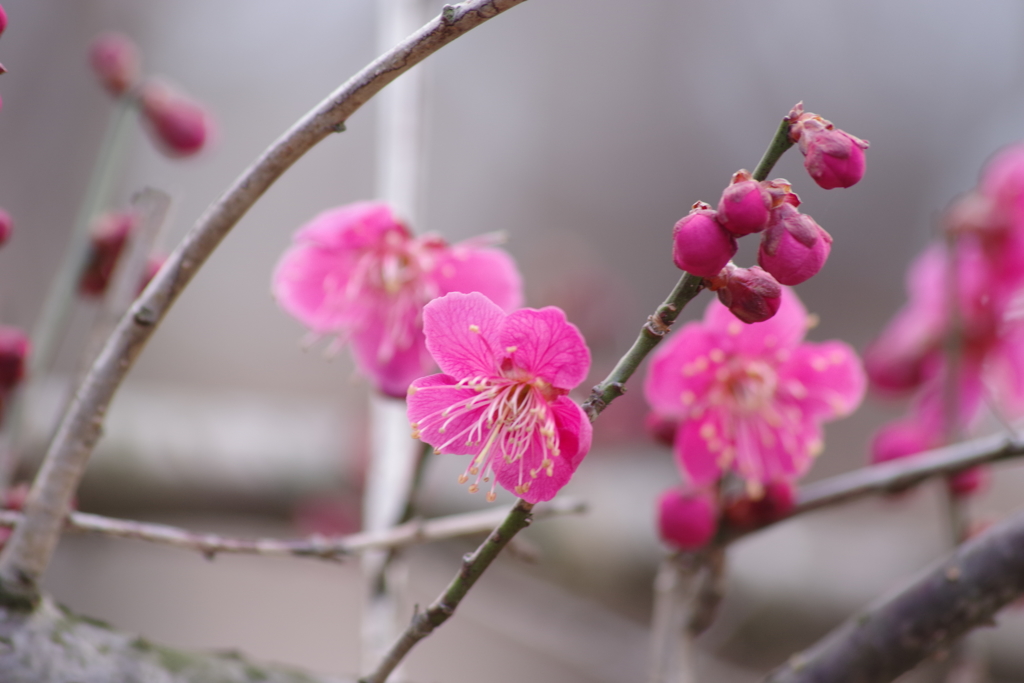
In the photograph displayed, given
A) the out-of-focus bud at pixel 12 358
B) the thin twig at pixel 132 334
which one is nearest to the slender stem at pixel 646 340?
the thin twig at pixel 132 334

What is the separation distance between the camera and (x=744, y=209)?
335 millimetres

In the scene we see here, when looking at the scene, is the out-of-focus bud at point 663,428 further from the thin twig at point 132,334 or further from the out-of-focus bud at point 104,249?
the out-of-focus bud at point 104,249

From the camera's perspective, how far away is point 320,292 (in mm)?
657

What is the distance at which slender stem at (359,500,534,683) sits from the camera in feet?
1.12

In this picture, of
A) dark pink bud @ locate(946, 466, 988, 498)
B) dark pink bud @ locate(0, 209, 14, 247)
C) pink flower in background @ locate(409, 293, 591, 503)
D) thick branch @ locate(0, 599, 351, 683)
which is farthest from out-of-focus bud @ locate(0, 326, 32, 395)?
dark pink bud @ locate(946, 466, 988, 498)

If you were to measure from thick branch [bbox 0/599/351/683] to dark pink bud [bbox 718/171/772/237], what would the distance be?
0.35 m

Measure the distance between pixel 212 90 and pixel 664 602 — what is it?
10.6 feet

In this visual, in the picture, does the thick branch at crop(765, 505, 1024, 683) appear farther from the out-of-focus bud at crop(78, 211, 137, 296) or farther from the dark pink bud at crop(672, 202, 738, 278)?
the out-of-focus bud at crop(78, 211, 137, 296)

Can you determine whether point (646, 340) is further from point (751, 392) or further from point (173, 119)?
point (173, 119)

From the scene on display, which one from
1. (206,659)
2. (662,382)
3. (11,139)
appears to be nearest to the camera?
(206,659)

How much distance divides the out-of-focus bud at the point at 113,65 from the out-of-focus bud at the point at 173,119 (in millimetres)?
22

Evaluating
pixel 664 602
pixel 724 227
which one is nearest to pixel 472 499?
pixel 664 602

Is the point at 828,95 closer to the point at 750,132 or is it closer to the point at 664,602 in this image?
the point at 750,132

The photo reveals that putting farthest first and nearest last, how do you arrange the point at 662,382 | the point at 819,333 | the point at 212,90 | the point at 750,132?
the point at 212,90 < the point at 750,132 < the point at 819,333 < the point at 662,382
